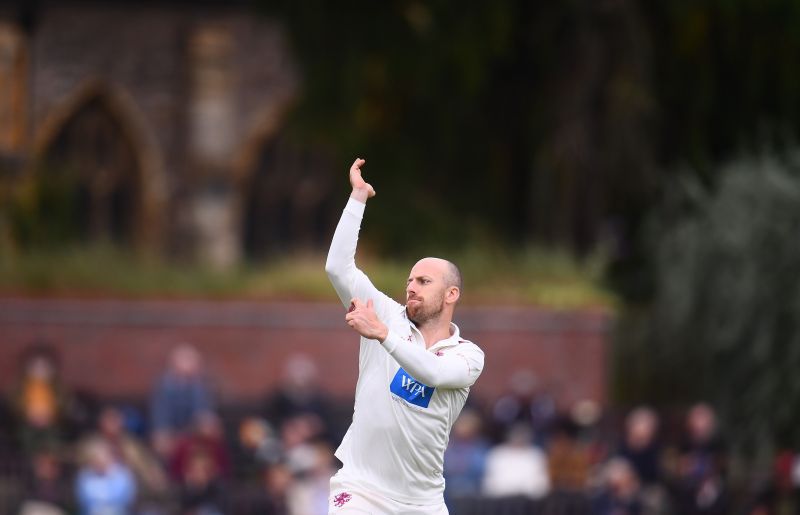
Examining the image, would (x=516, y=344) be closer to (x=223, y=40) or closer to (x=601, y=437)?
(x=601, y=437)

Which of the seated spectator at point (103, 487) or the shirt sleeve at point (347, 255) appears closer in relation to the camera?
the shirt sleeve at point (347, 255)

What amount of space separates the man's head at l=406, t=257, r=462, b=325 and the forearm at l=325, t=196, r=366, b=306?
29 cm

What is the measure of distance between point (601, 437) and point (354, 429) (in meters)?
12.5

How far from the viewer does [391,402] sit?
8789mm

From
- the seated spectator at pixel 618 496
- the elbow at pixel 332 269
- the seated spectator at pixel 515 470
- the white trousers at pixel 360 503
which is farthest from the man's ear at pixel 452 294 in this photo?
the seated spectator at pixel 515 470

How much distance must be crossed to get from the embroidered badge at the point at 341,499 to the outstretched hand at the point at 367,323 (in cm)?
102

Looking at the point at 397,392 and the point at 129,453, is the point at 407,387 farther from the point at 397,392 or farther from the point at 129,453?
the point at 129,453

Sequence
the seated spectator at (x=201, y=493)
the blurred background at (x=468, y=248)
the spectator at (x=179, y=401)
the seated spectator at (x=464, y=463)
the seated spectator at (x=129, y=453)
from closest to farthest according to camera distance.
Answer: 1. the seated spectator at (x=201, y=493)
2. the seated spectator at (x=129, y=453)
3. the seated spectator at (x=464, y=463)
4. the blurred background at (x=468, y=248)
5. the spectator at (x=179, y=401)

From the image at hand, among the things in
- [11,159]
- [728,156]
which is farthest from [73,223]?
[728,156]

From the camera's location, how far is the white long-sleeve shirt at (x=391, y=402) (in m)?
8.71

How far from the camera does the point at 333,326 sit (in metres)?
23.7

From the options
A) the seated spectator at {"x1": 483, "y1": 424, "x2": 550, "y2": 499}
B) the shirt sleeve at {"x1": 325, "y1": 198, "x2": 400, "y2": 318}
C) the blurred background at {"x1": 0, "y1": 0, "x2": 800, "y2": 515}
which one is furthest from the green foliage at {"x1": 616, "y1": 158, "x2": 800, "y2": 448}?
the shirt sleeve at {"x1": 325, "y1": 198, "x2": 400, "y2": 318}

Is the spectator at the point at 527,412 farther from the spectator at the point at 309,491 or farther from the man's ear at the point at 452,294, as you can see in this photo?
the man's ear at the point at 452,294

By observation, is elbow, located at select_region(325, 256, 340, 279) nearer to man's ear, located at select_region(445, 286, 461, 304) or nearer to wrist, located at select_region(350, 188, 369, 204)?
wrist, located at select_region(350, 188, 369, 204)
